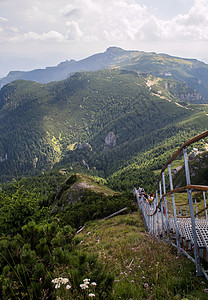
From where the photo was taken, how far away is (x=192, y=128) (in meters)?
185

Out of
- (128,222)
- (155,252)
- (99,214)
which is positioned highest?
(155,252)

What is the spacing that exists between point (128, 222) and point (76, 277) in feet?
36.8

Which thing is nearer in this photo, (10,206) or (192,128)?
(10,206)

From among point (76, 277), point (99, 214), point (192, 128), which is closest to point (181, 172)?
point (99, 214)

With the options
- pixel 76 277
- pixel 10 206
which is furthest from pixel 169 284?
pixel 10 206

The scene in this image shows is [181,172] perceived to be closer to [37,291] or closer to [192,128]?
[37,291]

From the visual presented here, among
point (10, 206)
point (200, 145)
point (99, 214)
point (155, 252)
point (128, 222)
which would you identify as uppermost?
point (10, 206)

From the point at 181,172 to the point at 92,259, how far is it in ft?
148

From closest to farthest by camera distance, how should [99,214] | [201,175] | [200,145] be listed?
[99,214] → [201,175] → [200,145]

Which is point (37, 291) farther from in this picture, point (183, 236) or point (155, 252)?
point (183, 236)

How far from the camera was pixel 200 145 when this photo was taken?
5157 inches

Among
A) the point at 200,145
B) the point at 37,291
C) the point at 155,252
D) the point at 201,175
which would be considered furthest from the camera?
the point at 200,145

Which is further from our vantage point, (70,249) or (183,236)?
(183,236)

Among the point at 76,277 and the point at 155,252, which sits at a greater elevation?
the point at 76,277
